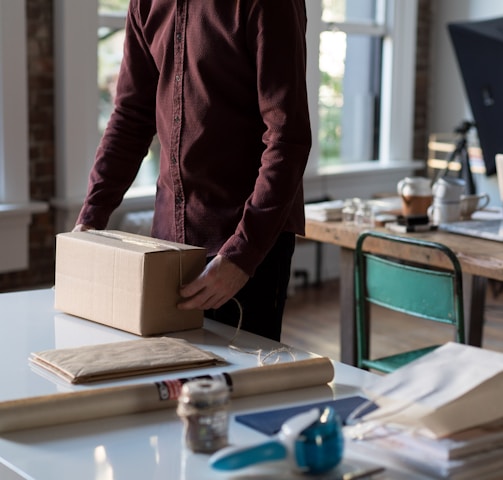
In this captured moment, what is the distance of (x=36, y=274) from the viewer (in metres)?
4.56

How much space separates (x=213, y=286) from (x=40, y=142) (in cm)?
289

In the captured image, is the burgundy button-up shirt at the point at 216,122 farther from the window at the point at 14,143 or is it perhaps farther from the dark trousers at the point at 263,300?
the window at the point at 14,143

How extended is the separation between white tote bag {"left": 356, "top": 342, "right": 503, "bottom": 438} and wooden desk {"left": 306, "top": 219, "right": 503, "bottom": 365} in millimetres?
1441

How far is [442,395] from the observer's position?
124 centimetres

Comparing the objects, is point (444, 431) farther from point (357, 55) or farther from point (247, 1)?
point (357, 55)

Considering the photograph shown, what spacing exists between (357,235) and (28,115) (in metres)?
1.93

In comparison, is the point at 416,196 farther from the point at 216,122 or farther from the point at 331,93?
the point at 331,93

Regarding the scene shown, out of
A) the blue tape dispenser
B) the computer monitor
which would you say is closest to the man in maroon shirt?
the blue tape dispenser

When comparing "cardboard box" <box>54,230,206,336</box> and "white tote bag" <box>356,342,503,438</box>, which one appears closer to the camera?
"white tote bag" <box>356,342,503,438</box>

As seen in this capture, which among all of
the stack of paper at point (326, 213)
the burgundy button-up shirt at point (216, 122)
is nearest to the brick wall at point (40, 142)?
the stack of paper at point (326, 213)

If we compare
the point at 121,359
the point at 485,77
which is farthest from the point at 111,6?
the point at 121,359

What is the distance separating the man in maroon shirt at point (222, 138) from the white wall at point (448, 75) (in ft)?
13.4

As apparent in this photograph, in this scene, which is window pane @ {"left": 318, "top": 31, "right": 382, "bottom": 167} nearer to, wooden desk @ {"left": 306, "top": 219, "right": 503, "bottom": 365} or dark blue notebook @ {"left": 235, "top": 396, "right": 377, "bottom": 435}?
wooden desk @ {"left": 306, "top": 219, "right": 503, "bottom": 365}

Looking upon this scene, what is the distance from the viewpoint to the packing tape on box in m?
1.35
